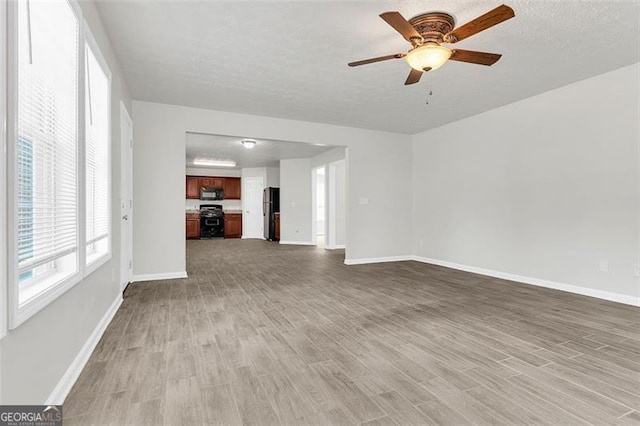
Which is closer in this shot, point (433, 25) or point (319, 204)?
point (433, 25)

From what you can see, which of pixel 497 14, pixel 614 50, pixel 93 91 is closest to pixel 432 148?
pixel 614 50

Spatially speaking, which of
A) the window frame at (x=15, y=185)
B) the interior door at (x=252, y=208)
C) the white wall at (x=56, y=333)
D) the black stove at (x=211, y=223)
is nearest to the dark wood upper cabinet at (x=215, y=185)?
the interior door at (x=252, y=208)

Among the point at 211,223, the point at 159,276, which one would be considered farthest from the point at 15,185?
the point at 211,223

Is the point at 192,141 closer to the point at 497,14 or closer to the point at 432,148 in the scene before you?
the point at 432,148

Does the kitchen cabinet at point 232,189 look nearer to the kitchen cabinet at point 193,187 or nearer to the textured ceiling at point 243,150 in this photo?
the kitchen cabinet at point 193,187

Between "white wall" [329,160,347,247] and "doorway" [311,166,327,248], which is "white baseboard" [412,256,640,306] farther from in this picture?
"doorway" [311,166,327,248]

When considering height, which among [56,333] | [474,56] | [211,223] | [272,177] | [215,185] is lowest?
[56,333]

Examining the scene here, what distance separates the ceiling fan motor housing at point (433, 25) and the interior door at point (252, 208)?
347 inches

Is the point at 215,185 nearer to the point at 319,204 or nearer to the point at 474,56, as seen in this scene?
the point at 319,204

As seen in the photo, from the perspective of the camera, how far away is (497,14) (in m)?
1.91

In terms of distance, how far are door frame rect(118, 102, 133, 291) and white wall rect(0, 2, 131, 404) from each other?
63 cm

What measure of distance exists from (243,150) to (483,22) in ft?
20.8

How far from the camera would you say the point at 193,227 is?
10.4m

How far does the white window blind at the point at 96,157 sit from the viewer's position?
2209 mm
